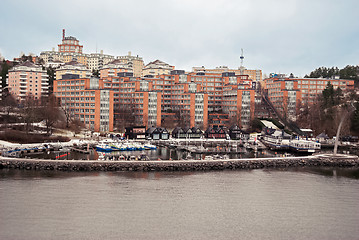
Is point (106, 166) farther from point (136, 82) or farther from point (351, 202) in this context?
point (136, 82)

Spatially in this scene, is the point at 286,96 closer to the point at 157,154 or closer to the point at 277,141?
the point at 277,141

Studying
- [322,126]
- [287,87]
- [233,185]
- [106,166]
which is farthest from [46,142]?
[287,87]

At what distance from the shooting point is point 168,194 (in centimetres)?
2642

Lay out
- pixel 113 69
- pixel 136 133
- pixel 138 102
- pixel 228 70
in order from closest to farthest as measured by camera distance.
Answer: pixel 136 133 < pixel 138 102 < pixel 113 69 < pixel 228 70

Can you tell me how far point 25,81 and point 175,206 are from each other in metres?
61.4

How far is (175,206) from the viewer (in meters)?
24.0

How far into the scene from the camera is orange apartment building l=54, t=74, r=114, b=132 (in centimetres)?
6231

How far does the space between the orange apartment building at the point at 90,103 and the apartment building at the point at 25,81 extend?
40.7ft

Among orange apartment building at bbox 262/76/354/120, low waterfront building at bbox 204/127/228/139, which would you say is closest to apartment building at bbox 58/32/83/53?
orange apartment building at bbox 262/76/354/120

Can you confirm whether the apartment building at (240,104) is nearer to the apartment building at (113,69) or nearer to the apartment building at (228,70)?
the apartment building at (228,70)

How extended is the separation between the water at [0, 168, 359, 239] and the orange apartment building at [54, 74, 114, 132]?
97.6 ft

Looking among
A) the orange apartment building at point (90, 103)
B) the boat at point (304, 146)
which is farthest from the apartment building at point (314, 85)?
the orange apartment building at point (90, 103)

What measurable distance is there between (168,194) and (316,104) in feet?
175

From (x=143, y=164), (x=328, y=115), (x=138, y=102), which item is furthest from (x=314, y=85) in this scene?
(x=143, y=164)
